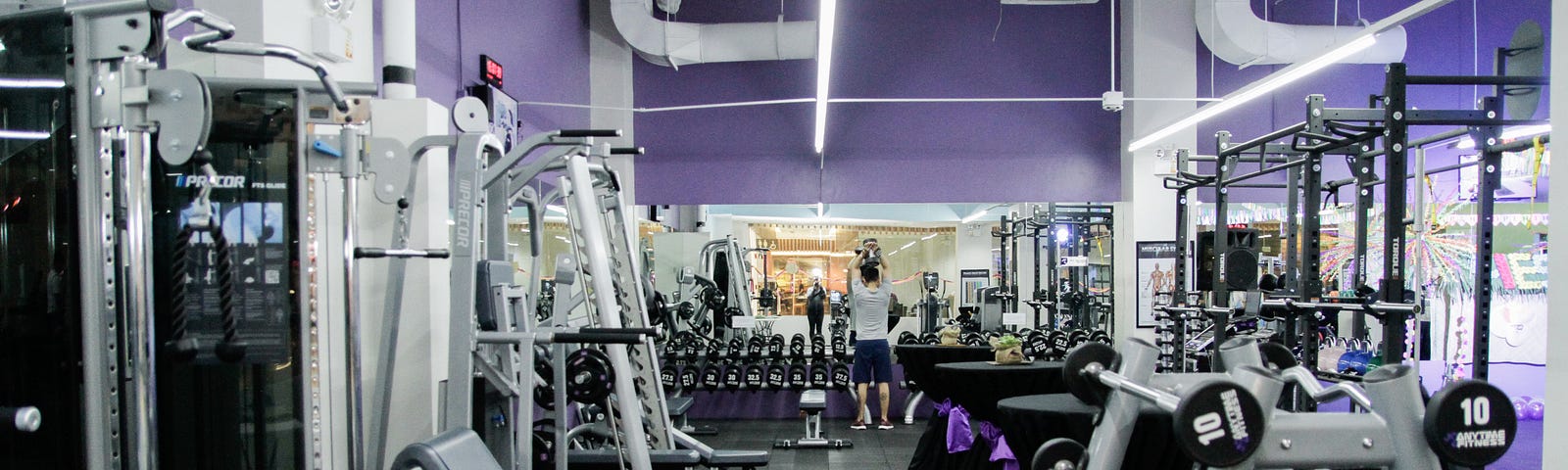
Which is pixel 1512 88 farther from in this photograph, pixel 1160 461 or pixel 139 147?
pixel 139 147

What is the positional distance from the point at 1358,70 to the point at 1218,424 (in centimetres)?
821

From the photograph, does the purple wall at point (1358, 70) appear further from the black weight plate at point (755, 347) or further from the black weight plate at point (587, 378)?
the black weight plate at point (587, 378)

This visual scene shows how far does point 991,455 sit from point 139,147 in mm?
3261

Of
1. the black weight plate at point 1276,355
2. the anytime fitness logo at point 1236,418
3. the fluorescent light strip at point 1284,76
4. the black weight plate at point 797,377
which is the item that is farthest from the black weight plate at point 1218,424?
the black weight plate at point 797,377

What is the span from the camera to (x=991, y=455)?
3.75m

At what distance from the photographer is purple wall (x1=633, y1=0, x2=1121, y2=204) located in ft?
26.5

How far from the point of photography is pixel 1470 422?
1.67 metres

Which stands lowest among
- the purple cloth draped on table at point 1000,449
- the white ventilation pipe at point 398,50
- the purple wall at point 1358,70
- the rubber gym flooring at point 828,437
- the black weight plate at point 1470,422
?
the rubber gym flooring at point 828,437

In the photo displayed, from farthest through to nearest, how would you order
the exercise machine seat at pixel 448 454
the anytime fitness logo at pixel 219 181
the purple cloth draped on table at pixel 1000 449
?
1. the purple cloth draped on table at pixel 1000 449
2. the anytime fitness logo at pixel 219 181
3. the exercise machine seat at pixel 448 454

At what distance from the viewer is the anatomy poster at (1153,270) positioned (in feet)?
25.8

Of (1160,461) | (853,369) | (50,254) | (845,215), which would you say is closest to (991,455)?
(1160,461)

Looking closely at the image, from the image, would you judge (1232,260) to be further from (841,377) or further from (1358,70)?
(1358,70)

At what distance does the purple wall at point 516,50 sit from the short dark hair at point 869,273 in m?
2.67

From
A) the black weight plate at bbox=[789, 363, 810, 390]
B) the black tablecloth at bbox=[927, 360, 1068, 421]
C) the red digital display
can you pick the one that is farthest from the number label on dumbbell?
the black weight plate at bbox=[789, 363, 810, 390]
